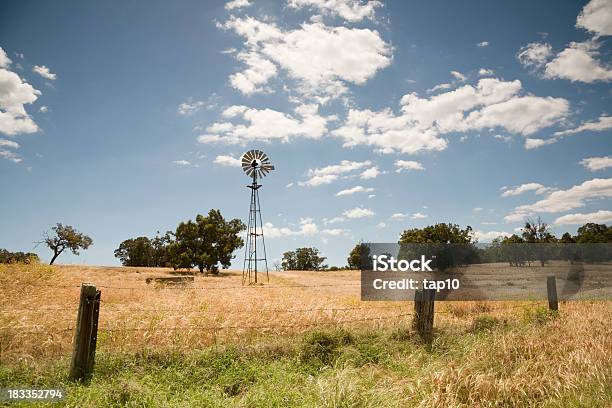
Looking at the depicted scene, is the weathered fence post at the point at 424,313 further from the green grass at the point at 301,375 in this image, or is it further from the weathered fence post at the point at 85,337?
the weathered fence post at the point at 85,337

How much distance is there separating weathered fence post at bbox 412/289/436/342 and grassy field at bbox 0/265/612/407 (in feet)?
1.01

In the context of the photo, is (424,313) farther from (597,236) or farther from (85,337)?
(597,236)

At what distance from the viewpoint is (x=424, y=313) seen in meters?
9.80

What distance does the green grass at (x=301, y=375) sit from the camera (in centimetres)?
574

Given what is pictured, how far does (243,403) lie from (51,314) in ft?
23.7

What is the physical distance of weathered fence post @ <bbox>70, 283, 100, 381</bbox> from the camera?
6.63 metres

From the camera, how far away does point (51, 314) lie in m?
10.2

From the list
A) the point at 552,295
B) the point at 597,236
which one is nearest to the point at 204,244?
the point at 552,295

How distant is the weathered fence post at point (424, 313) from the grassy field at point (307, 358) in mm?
308

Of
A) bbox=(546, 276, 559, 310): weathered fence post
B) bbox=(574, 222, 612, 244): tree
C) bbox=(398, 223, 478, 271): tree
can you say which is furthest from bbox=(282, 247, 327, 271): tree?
bbox=(546, 276, 559, 310): weathered fence post

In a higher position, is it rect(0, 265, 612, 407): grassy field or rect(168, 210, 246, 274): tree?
rect(168, 210, 246, 274): tree

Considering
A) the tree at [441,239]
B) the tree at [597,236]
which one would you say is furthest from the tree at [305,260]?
the tree at [597,236]

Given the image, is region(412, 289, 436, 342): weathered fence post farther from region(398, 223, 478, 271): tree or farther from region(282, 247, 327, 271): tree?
region(282, 247, 327, 271): tree

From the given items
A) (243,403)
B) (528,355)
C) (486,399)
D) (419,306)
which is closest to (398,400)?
(486,399)
